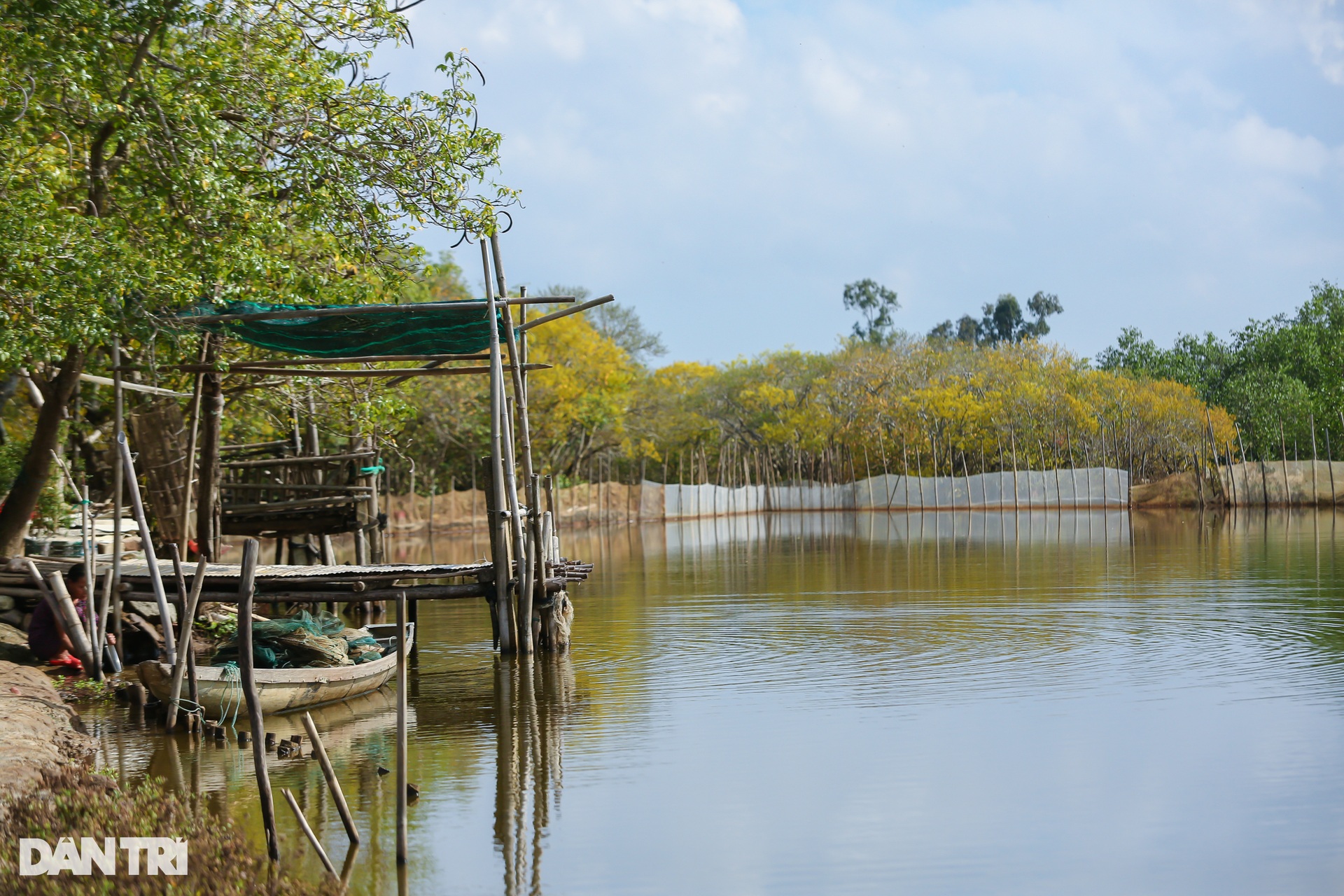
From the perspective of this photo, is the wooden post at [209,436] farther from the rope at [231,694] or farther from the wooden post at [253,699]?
the wooden post at [253,699]

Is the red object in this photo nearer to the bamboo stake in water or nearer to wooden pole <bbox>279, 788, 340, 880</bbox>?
the bamboo stake in water

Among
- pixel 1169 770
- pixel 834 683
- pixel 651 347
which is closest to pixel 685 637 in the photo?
pixel 834 683

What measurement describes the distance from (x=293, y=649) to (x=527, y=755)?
2582 millimetres

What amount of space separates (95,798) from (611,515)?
125 ft

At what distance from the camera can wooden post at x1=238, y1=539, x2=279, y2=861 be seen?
639 centimetres

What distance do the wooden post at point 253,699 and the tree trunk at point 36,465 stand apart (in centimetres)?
579

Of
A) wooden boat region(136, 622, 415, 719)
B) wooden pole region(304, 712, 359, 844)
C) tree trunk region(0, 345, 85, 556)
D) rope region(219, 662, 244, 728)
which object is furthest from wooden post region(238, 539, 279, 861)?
tree trunk region(0, 345, 85, 556)

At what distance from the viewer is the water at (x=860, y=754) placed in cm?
678

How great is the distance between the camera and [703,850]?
7.06 m

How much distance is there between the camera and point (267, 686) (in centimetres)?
994

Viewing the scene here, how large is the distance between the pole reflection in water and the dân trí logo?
1625 millimetres

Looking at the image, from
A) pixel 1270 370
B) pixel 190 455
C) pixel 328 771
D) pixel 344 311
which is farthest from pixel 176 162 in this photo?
pixel 1270 370

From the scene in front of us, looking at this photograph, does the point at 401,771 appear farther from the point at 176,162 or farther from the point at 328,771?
the point at 176,162

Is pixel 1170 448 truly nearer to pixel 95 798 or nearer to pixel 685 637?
pixel 685 637
